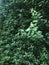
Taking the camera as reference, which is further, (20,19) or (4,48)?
(20,19)

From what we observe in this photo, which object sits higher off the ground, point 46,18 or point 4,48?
point 46,18

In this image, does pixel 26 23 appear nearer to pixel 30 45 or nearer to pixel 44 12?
pixel 44 12

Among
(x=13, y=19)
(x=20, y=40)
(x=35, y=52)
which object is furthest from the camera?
(x=13, y=19)

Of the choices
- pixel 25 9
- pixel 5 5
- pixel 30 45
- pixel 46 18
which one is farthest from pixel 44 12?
pixel 5 5

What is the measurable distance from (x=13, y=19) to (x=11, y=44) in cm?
111

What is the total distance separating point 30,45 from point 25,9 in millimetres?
1710

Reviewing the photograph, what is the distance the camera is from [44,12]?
6.23 m

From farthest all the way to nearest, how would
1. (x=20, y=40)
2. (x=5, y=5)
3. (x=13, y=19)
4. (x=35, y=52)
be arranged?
(x=5, y=5) < (x=13, y=19) < (x=20, y=40) < (x=35, y=52)

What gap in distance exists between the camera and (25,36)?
5.51 meters

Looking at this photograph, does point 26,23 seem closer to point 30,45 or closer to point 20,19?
point 20,19

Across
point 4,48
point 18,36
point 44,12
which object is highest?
point 44,12

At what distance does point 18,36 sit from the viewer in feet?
19.1

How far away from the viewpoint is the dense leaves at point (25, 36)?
5258 mm

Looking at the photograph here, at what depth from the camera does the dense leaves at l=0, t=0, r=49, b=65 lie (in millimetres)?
5258
